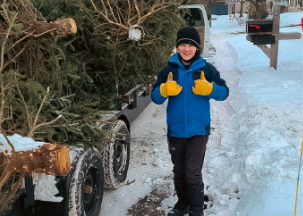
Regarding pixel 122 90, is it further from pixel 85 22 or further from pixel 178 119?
pixel 178 119

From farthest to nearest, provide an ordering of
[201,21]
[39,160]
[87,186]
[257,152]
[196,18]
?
[196,18], [201,21], [257,152], [87,186], [39,160]

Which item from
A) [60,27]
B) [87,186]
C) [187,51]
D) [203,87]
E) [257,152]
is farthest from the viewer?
[257,152]

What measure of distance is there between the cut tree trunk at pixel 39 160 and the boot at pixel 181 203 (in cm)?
167

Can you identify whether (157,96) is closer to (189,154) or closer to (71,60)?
(189,154)

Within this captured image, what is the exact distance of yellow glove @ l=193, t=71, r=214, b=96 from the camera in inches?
110

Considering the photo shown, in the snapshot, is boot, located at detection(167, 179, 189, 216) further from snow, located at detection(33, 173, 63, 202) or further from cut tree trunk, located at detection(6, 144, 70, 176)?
cut tree trunk, located at detection(6, 144, 70, 176)

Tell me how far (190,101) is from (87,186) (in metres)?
1.22

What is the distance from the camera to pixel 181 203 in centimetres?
328

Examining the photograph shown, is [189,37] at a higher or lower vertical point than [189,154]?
higher

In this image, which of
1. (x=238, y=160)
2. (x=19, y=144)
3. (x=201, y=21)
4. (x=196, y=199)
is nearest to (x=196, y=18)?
(x=201, y=21)

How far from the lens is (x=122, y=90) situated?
4.34 metres

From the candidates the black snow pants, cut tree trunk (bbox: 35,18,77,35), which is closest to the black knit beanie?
the black snow pants

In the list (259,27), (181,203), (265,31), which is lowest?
(181,203)

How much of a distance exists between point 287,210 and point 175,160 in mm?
1078
